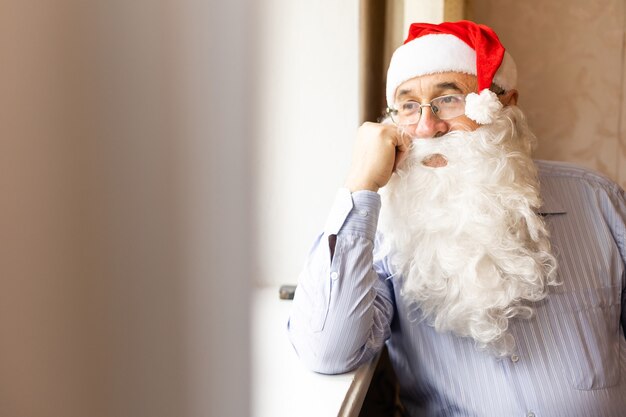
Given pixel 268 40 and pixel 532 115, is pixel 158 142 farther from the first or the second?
pixel 532 115

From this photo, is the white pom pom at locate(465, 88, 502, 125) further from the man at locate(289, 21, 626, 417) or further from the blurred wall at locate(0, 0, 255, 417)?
the blurred wall at locate(0, 0, 255, 417)

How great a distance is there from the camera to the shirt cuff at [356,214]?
128 cm

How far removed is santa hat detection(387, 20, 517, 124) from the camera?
57.4 inches

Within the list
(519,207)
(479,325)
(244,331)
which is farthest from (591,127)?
(244,331)

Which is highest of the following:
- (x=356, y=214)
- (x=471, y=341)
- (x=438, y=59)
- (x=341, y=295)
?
(x=438, y=59)

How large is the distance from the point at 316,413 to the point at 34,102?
945mm

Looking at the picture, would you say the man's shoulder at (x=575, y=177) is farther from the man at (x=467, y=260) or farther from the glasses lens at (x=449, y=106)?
the glasses lens at (x=449, y=106)

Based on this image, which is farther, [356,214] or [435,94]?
[435,94]

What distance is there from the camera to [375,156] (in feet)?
4.42

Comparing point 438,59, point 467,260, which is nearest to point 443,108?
point 438,59

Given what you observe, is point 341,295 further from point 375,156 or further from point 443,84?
point 443,84

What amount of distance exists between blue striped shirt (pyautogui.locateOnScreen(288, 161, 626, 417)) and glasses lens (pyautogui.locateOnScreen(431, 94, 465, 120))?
289 mm

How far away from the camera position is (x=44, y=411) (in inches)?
9.9

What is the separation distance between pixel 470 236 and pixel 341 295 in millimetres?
326
